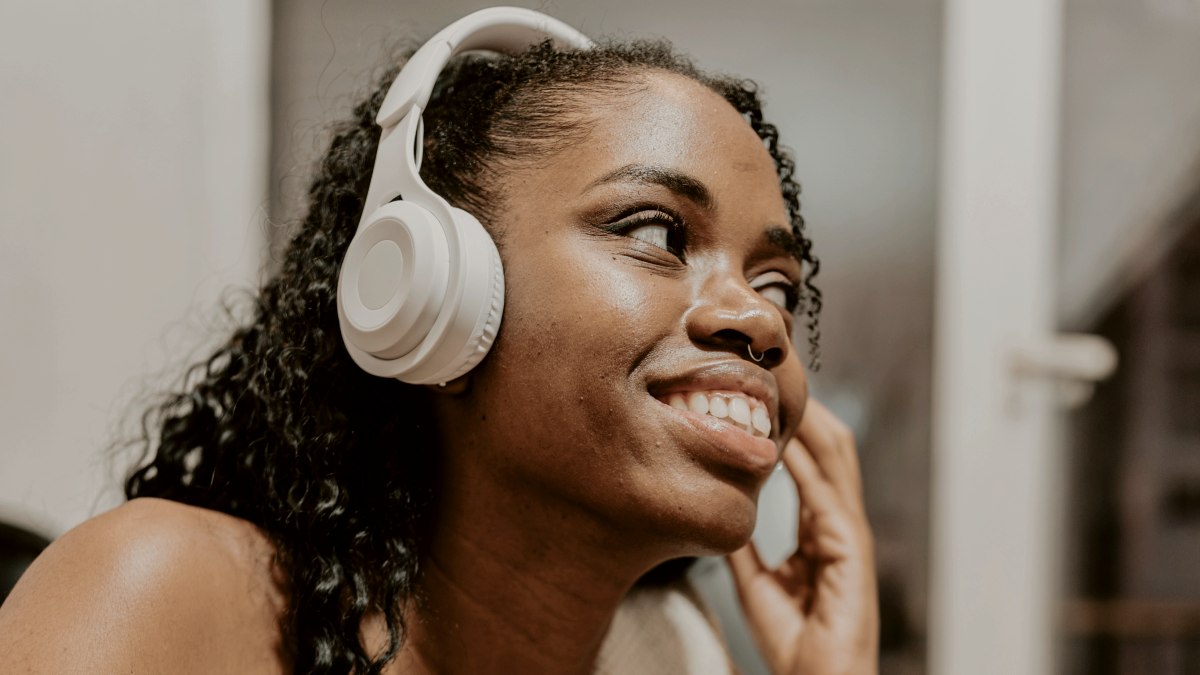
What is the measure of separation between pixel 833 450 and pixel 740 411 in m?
0.39

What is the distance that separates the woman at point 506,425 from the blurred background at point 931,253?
397 millimetres

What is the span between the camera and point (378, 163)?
2.86ft

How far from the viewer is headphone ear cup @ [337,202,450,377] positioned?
30.1 inches

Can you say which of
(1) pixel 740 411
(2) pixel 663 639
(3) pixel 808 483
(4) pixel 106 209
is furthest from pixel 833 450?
(4) pixel 106 209

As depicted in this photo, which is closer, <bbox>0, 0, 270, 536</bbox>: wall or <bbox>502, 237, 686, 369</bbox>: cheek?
<bbox>502, 237, 686, 369</bbox>: cheek

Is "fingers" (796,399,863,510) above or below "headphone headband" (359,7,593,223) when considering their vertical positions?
below

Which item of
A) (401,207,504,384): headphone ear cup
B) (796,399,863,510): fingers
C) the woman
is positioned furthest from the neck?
(796,399,863,510): fingers

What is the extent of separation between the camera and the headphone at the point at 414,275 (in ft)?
2.53

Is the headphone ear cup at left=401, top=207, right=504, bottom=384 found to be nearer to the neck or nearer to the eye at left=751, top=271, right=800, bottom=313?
Answer: the neck

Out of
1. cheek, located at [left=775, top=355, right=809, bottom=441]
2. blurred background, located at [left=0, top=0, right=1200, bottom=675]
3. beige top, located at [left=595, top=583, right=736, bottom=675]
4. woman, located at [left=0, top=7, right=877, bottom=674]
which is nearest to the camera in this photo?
woman, located at [left=0, top=7, right=877, bottom=674]

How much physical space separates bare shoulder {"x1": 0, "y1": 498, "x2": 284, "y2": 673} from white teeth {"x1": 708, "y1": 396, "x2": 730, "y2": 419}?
1.24 feet

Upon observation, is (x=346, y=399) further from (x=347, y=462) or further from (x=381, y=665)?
(x=381, y=665)

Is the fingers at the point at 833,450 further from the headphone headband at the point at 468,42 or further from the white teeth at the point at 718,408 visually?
the headphone headband at the point at 468,42

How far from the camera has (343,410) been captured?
2.98 ft
